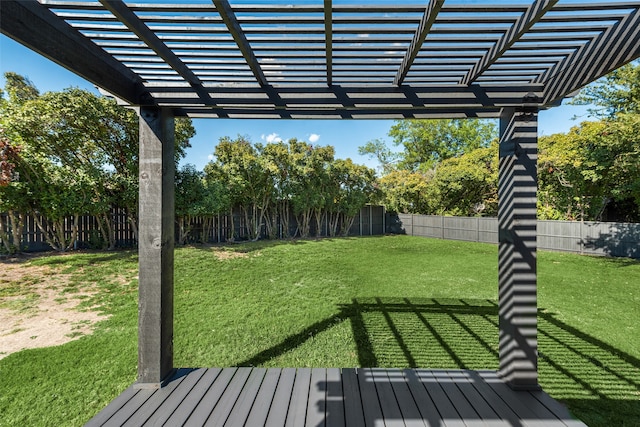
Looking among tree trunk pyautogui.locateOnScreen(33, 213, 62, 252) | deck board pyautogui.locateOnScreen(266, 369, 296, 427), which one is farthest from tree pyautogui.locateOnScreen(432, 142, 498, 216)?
tree trunk pyautogui.locateOnScreen(33, 213, 62, 252)

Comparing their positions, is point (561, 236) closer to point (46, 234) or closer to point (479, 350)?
point (479, 350)

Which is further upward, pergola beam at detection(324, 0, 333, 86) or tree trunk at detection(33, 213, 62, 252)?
pergola beam at detection(324, 0, 333, 86)

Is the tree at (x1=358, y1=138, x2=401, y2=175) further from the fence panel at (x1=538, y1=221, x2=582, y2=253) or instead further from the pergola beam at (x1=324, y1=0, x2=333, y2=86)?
the pergola beam at (x1=324, y1=0, x2=333, y2=86)

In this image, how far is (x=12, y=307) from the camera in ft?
12.8

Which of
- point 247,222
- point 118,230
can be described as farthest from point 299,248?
point 118,230

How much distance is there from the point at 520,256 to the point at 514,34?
133cm

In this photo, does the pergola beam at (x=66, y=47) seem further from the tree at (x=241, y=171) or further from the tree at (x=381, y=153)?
the tree at (x=381, y=153)

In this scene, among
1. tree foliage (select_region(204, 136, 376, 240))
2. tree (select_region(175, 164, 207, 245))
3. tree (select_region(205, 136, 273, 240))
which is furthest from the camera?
tree foliage (select_region(204, 136, 376, 240))

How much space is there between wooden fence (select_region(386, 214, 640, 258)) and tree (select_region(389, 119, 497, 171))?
32.5 ft

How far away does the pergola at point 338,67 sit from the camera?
129 centimetres

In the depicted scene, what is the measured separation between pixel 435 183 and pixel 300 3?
44.6 ft

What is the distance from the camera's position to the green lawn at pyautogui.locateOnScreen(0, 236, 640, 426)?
7.22 feet

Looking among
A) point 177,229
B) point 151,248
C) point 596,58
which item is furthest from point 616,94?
point 177,229

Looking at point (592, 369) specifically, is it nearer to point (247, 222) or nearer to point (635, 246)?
point (635, 246)
